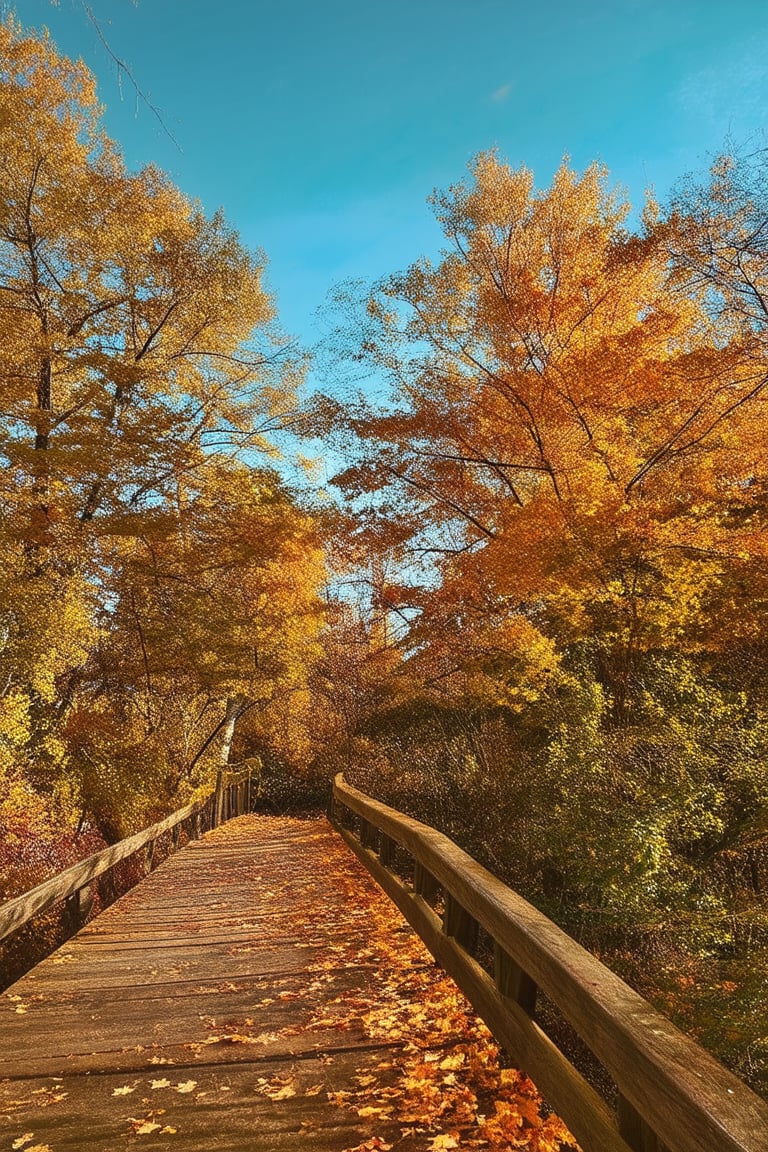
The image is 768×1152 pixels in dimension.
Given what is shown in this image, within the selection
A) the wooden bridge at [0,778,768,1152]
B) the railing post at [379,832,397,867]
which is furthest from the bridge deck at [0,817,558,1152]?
the railing post at [379,832,397,867]

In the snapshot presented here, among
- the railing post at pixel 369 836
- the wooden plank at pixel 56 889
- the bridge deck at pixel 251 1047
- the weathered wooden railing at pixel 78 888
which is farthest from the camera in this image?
the railing post at pixel 369 836

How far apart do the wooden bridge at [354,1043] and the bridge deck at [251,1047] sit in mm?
11

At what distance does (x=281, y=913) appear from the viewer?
5.77 m

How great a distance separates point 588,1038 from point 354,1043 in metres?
1.41

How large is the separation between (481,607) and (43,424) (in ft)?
26.9

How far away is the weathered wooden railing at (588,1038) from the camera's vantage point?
145 centimetres

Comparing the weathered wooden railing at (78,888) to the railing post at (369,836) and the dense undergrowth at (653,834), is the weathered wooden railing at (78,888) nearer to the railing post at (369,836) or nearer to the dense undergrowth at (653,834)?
the railing post at (369,836)

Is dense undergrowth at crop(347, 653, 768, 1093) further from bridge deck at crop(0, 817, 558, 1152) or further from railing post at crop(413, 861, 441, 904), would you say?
bridge deck at crop(0, 817, 558, 1152)

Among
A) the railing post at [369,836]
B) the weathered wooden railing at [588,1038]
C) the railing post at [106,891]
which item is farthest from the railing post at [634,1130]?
the railing post at [106,891]

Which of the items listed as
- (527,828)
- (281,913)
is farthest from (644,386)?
(281,913)

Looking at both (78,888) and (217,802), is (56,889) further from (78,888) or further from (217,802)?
(217,802)

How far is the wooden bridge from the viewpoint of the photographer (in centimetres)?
183

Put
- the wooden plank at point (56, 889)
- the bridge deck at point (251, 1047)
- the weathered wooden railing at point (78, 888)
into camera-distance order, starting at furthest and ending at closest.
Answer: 1. the weathered wooden railing at point (78, 888)
2. the wooden plank at point (56, 889)
3. the bridge deck at point (251, 1047)

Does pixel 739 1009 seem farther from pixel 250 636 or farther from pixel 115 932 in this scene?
pixel 250 636
